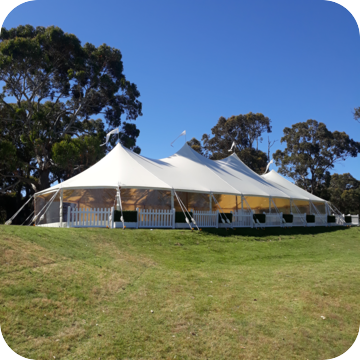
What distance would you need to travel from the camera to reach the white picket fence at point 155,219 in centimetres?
1442

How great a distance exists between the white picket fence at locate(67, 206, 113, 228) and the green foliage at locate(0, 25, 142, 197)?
1270 cm

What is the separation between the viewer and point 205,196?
Answer: 19109 millimetres

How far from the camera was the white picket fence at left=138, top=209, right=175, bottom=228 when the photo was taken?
14.4 meters

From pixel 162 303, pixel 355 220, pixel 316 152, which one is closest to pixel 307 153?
pixel 316 152

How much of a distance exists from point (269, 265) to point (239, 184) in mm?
10849

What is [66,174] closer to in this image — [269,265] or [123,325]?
[269,265]

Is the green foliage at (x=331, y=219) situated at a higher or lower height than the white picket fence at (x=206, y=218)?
lower

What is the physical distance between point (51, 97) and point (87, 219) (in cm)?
2152

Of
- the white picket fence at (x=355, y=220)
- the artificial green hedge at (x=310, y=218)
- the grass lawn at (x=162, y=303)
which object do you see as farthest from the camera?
the white picket fence at (x=355, y=220)

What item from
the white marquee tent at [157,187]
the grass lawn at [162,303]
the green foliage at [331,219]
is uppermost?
the white marquee tent at [157,187]

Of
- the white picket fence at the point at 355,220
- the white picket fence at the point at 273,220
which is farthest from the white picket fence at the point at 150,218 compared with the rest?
the white picket fence at the point at 355,220

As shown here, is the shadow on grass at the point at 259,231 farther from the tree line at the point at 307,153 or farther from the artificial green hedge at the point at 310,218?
the tree line at the point at 307,153

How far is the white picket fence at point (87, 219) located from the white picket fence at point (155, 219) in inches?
53.3

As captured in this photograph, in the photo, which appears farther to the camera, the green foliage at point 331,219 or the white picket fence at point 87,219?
the green foliage at point 331,219
